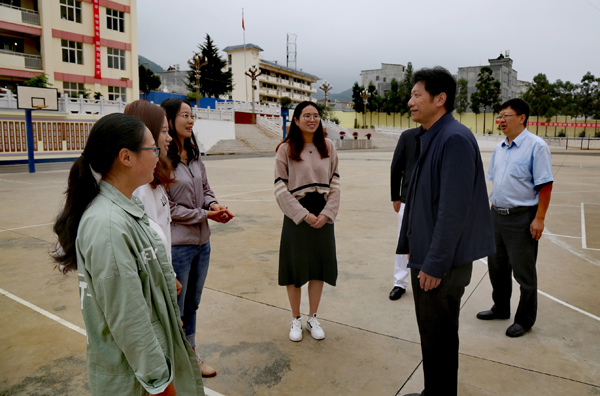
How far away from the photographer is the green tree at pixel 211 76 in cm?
5300

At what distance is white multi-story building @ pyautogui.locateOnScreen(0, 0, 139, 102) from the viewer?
87.7 ft

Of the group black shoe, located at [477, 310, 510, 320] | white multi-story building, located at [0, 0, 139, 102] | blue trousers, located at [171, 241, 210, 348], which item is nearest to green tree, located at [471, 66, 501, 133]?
white multi-story building, located at [0, 0, 139, 102]

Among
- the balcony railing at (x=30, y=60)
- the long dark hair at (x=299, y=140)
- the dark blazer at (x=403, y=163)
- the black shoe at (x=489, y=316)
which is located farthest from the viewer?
the balcony railing at (x=30, y=60)

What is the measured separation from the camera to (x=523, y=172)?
338 centimetres

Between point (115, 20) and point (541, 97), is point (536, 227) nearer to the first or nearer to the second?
point (115, 20)

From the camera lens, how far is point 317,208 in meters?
3.29

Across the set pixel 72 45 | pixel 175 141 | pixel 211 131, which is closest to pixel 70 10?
pixel 72 45

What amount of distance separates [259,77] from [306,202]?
6557 centimetres

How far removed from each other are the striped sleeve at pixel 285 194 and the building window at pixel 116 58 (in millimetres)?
32931

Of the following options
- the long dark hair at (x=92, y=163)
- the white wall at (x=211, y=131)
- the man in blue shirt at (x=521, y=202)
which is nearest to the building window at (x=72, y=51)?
the white wall at (x=211, y=131)

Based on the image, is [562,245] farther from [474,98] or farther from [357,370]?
[474,98]

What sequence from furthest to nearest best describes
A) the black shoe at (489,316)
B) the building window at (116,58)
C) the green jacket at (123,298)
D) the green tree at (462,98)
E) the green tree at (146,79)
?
the green tree at (462,98) → the green tree at (146,79) → the building window at (116,58) → the black shoe at (489,316) → the green jacket at (123,298)

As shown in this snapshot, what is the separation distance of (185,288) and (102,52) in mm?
33270

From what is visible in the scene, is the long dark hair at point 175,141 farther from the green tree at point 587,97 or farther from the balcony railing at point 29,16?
the green tree at point 587,97
